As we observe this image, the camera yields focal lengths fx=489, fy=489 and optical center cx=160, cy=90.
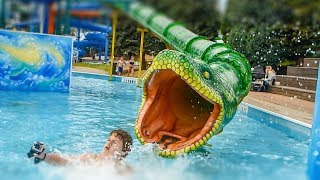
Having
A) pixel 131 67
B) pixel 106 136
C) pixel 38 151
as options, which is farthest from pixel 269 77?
pixel 38 151

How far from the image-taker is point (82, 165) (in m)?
2.39

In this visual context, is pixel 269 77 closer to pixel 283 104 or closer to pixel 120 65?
pixel 283 104

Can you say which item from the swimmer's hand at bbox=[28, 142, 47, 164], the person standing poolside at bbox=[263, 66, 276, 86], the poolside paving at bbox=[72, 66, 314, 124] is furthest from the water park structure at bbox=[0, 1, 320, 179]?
the person standing poolside at bbox=[263, 66, 276, 86]

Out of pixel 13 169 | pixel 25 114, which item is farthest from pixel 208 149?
pixel 25 114

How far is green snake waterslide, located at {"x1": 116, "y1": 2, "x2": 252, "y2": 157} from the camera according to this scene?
2.41 metres

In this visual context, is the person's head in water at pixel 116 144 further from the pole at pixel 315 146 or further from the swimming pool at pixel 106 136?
the pole at pixel 315 146

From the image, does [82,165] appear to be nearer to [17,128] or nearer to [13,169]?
[13,169]

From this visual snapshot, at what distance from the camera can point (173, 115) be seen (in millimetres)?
2875

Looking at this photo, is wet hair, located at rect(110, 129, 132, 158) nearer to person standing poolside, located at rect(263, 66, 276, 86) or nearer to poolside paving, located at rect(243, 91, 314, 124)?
poolside paving, located at rect(243, 91, 314, 124)

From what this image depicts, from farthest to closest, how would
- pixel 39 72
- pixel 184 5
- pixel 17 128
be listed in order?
pixel 39 72, pixel 17 128, pixel 184 5

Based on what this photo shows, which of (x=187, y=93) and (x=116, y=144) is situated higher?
(x=187, y=93)

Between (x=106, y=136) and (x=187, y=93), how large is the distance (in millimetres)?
729

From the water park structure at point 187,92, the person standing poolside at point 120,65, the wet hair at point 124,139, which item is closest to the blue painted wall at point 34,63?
the person standing poolside at point 120,65

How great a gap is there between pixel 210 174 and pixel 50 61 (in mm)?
3502
